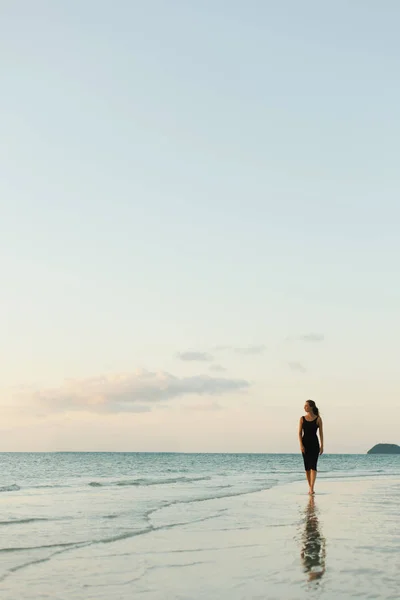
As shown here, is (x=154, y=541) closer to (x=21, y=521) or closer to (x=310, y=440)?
(x=21, y=521)

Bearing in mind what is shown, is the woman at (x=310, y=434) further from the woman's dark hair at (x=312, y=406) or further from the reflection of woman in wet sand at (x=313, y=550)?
the reflection of woman in wet sand at (x=313, y=550)

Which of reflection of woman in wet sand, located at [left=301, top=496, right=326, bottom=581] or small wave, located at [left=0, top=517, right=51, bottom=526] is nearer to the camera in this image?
reflection of woman in wet sand, located at [left=301, top=496, right=326, bottom=581]

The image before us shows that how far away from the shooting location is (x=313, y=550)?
26.1ft

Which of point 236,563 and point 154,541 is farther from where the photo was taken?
point 154,541

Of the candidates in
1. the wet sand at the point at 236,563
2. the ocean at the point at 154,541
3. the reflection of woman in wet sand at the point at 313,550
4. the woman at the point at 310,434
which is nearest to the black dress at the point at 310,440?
the woman at the point at 310,434

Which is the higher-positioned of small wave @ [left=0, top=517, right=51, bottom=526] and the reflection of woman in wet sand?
the reflection of woman in wet sand

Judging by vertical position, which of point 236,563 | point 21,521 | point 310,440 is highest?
point 310,440

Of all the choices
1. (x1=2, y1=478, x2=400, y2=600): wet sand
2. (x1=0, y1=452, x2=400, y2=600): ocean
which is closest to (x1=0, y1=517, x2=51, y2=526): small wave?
(x1=0, y1=452, x2=400, y2=600): ocean

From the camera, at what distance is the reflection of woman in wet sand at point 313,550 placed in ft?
21.7

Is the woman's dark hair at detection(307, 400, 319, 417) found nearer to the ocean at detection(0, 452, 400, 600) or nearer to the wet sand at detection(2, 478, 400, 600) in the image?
the ocean at detection(0, 452, 400, 600)

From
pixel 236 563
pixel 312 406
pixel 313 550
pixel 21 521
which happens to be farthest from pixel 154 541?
pixel 312 406

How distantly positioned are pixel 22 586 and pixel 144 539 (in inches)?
134

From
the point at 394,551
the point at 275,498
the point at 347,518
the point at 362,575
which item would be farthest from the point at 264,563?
the point at 275,498

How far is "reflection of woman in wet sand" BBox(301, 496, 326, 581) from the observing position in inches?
260
